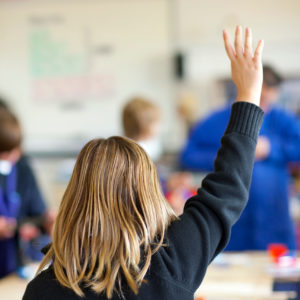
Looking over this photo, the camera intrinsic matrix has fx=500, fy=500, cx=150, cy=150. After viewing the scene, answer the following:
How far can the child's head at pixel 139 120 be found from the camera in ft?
7.55

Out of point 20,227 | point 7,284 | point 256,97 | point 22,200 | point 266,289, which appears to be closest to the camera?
point 256,97

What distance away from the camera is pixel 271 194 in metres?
2.36

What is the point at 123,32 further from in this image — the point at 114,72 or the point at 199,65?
the point at 199,65

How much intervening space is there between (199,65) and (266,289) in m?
3.71

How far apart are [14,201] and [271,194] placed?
121 centimetres

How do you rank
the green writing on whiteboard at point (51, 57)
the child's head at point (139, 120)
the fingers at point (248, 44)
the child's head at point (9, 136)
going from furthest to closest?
the green writing on whiteboard at point (51, 57), the child's head at point (139, 120), the child's head at point (9, 136), the fingers at point (248, 44)

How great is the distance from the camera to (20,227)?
2213mm

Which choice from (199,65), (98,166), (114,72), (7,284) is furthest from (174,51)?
(98,166)

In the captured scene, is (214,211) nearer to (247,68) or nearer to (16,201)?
(247,68)

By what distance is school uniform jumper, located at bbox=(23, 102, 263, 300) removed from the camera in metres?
0.96

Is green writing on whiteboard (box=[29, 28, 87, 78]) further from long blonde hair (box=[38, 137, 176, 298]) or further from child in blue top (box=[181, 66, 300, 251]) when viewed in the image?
long blonde hair (box=[38, 137, 176, 298])

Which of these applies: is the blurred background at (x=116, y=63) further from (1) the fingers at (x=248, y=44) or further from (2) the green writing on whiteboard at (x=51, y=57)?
(1) the fingers at (x=248, y=44)

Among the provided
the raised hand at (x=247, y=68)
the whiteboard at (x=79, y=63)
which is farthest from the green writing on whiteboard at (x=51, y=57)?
the raised hand at (x=247, y=68)

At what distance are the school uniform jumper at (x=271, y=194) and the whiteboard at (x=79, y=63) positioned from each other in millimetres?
2786
